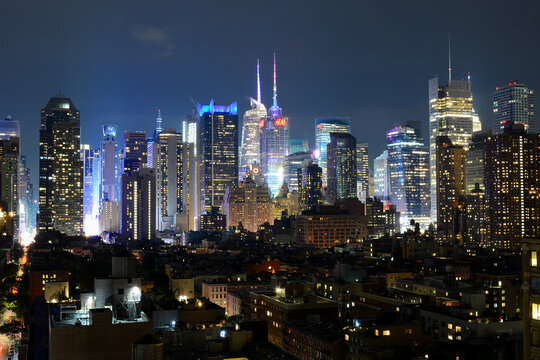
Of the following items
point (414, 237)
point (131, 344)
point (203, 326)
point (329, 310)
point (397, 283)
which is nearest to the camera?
point (131, 344)

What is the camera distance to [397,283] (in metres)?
110

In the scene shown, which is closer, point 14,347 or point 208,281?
point 14,347

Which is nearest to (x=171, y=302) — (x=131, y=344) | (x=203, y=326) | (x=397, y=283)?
(x=203, y=326)

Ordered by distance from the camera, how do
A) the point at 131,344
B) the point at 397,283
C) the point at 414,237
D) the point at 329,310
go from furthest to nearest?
the point at 414,237
the point at 397,283
the point at 329,310
the point at 131,344

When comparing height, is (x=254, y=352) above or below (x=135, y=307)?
below

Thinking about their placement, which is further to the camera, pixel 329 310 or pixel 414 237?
pixel 414 237

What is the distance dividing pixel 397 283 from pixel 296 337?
151 ft

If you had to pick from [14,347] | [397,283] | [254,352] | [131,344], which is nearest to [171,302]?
[14,347]

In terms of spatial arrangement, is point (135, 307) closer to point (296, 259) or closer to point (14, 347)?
point (14, 347)

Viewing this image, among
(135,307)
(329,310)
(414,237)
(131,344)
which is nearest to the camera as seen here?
(131,344)

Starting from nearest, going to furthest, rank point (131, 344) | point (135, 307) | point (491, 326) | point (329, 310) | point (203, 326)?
1. point (131, 344)
2. point (135, 307)
3. point (491, 326)
4. point (203, 326)
5. point (329, 310)

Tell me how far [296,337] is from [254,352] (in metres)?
11.5

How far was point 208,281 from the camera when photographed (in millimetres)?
117188

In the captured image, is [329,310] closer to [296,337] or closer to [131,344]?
[296,337]
